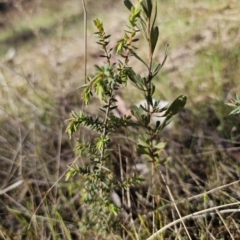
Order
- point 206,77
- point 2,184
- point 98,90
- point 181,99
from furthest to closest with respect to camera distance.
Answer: point 206,77, point 2,184, point 181,99, point 98,90

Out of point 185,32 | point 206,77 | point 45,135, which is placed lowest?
point 45,135

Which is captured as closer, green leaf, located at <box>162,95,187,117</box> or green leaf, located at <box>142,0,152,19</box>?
green leaf, located at <box>142,0,152,19</box>

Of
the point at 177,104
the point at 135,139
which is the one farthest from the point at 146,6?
the point at 135,139

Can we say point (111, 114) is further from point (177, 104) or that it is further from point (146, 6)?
point (146, 6)

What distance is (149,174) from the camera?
6.19 ft

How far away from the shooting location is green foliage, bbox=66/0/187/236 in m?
1.16

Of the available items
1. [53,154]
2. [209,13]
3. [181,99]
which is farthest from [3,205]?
[209,13]

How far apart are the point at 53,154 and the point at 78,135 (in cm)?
15

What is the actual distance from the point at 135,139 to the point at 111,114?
2.38ft

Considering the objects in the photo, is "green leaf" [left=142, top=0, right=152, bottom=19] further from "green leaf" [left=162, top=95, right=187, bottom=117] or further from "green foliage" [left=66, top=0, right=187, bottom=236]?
"green leaf" [left=162, top=95, right=187, bottom=117]

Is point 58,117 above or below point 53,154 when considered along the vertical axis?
above

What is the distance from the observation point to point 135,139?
→ 205 centimetres

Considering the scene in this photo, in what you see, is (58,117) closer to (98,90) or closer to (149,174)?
(149,174)

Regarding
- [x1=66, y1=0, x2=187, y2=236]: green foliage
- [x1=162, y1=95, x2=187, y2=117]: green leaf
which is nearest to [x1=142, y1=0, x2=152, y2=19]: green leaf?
[x1=66, y1=0, x2=187, y2=236]: green foliage
